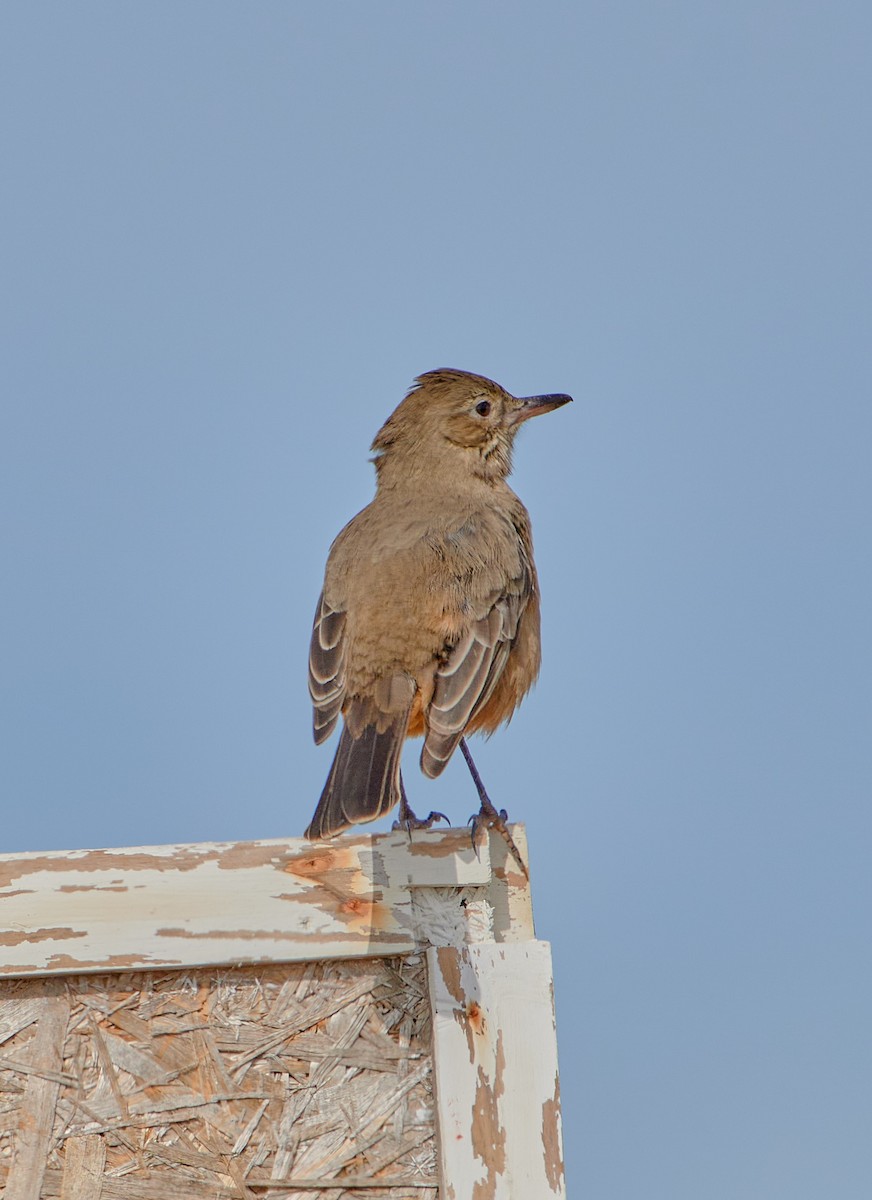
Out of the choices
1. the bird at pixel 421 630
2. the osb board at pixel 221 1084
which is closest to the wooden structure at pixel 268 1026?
the osb board at pixel 221 1084

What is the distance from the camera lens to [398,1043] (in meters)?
3.76

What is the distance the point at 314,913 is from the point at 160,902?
1.33 ft

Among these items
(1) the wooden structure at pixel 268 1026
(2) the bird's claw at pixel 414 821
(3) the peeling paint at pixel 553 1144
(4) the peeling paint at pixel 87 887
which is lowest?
(3) the peeling paint at pixel 553 1144

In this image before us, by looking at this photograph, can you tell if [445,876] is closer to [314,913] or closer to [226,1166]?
[314,913]

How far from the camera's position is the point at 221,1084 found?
3.71 meters

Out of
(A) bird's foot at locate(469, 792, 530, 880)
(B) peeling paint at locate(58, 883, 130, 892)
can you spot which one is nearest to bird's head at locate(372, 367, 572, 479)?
(A) bird's foot at locate(469, 792, 530, 880)

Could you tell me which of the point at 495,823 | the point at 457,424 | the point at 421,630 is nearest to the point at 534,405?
the point at 457,424

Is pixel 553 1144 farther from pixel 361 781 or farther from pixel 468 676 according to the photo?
pixel 468 676

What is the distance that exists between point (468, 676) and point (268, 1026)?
1531mm

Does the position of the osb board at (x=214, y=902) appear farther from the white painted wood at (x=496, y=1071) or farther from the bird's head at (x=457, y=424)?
the bird's head at (x=457, y=424)

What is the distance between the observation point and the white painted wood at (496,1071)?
141 inches

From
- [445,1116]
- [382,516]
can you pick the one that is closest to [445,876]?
[445,1116]

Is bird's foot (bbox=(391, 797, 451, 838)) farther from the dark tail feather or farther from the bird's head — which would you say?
the bird's head

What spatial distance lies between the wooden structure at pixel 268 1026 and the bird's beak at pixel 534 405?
2.98m
